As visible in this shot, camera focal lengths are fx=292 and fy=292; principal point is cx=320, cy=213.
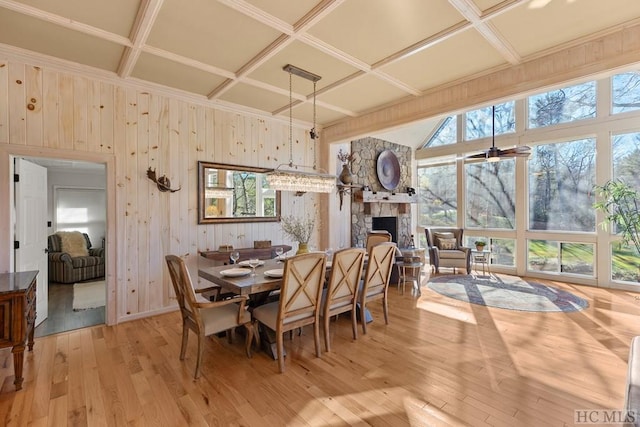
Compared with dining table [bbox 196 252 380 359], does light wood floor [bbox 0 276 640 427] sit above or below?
below

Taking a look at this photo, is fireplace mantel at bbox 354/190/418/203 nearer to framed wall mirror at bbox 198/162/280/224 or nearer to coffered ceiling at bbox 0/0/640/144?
framed wall mirror at bbox 198/162/280/224

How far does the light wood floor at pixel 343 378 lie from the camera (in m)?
1.91

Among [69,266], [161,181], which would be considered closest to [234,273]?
[161,181]

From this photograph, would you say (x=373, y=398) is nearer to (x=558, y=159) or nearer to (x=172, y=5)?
(x=172, y=5)

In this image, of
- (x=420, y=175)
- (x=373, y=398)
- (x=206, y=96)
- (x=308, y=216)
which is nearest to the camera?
(x=373, y=398)

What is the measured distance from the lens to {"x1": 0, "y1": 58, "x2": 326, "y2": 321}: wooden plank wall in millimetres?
2943

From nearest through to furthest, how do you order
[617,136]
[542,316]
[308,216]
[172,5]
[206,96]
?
[172,5]
[542,316]
[206,96]
[617,136]
[308,216]

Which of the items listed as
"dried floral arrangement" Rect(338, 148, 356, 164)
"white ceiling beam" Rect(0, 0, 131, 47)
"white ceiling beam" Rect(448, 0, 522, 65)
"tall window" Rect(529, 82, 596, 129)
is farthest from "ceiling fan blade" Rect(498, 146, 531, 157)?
"white ceiling beam" Rect(0, 0, 131, 47)

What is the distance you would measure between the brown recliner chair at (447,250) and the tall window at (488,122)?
86.2 inches

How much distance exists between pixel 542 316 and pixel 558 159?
3447 mm

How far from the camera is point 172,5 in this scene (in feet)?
7.32

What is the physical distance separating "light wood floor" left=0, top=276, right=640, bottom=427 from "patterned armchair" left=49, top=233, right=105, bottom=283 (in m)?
2.94

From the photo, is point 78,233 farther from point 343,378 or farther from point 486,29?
point 486,29

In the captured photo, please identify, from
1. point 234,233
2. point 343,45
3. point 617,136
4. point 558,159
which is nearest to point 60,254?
point 234,233
